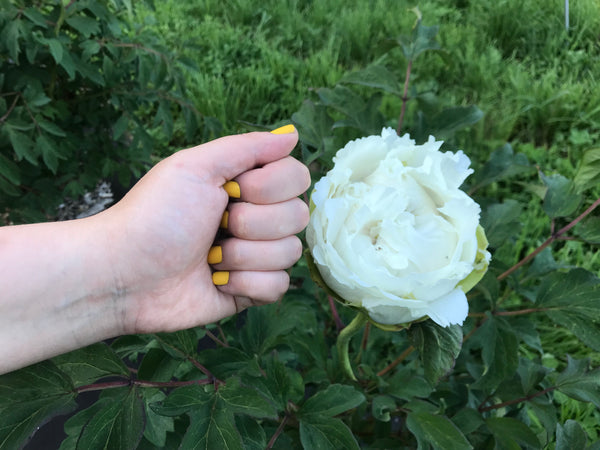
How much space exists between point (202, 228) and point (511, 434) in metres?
0.51

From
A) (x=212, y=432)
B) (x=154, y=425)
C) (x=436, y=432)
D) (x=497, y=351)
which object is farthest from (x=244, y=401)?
(x=497, y=351)

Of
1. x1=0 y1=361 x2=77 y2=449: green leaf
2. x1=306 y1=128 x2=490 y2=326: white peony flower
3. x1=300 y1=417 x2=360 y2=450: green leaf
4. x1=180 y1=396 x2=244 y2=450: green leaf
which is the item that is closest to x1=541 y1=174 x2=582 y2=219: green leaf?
x1=306 y1=128 x2=490 y2=326: white peony flower

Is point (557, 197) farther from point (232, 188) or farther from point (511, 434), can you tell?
point (232, 188)

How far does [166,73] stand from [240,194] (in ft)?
2.13

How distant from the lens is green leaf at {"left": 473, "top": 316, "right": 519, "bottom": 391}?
698 millimetres

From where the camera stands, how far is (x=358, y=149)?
584mm

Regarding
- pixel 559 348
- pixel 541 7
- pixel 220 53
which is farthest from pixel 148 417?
pixel 541 7

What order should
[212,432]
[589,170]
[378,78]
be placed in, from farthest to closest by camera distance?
1. [378,78]
2. [589,170]
3. [212,432]

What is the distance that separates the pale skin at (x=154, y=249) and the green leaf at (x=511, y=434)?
1.19ft

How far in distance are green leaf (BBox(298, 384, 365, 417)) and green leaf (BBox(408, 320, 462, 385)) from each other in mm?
88

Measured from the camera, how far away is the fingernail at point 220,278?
689 mm

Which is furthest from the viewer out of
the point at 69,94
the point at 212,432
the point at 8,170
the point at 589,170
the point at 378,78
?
the point at 69,94

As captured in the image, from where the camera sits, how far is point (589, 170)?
2.39ft

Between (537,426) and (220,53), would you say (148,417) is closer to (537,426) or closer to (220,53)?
(537,426)
